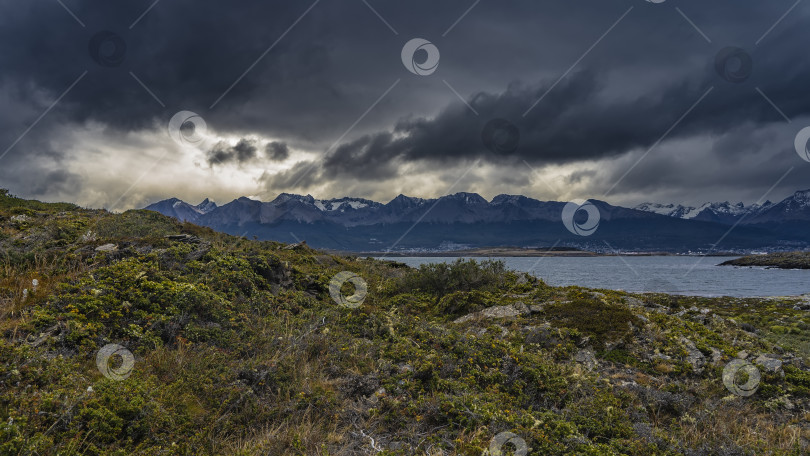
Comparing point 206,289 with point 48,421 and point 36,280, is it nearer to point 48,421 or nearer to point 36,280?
point 36,280

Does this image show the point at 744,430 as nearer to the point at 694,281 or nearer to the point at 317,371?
the point at 317,371

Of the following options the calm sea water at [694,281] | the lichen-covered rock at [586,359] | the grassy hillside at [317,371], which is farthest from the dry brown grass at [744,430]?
the calm sea water at [694,281]

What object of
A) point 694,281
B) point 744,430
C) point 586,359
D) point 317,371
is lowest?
point 694,281

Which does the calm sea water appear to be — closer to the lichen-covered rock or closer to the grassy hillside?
the lichen-covered rock

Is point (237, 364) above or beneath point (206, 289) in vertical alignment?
beneath

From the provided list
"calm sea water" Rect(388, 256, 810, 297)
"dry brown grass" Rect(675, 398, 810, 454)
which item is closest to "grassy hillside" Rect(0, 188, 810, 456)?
"dry brown grass" Rect(675, 398, 810, 454)

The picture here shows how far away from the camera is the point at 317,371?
6.77 m

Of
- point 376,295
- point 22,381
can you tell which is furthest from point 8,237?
point 376,295

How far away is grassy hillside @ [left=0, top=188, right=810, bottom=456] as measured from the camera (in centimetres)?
473

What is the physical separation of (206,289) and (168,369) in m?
2.89

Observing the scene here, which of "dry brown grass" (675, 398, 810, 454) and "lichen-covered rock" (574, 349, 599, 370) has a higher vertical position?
Result: "lichen-covered rock" (574, 349, 599, 370)

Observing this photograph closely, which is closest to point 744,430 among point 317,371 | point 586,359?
point 586,359

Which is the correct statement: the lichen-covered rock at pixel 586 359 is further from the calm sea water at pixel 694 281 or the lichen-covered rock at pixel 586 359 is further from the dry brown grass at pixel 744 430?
the calm sea water at pixel 694 281

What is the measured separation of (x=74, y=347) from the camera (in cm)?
586
